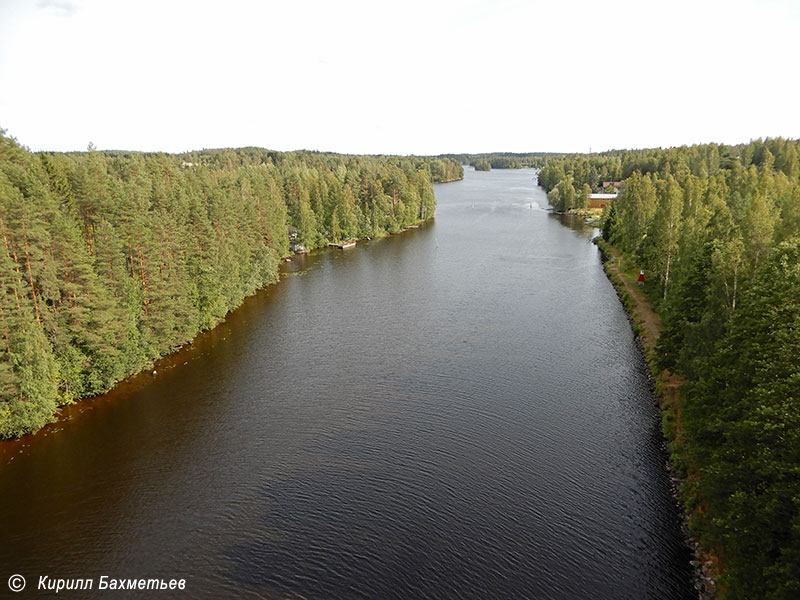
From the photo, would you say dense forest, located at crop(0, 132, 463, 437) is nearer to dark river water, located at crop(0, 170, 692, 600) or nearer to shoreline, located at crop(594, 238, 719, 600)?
dark river water, located at crop(0, 170, 692, 600)

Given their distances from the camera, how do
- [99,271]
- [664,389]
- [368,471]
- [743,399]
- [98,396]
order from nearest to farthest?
1. [743,399]
2. [368,471]
3. [664,389]
4. [98,396]
5. [99,271]

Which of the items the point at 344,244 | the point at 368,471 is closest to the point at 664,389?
the point at 368,471

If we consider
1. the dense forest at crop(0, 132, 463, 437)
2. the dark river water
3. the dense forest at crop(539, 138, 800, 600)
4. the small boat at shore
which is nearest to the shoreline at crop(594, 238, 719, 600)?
the dense forest at crop(539, 138, 800, 600)

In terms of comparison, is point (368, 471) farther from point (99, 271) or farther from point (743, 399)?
point (99, 271)

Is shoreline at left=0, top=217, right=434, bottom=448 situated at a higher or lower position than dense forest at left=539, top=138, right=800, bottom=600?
lower

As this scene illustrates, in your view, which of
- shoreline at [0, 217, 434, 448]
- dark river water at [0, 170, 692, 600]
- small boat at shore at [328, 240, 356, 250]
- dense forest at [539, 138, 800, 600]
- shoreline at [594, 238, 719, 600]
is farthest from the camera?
small boat at shore at [328, 240, 356, 250]

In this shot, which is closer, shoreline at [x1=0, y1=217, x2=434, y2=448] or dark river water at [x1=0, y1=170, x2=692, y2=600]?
dark river water at [x1=0, y1=170, x2=692, y2=600]
